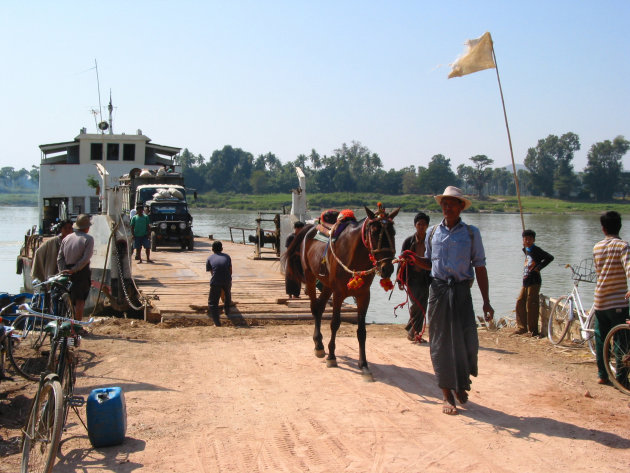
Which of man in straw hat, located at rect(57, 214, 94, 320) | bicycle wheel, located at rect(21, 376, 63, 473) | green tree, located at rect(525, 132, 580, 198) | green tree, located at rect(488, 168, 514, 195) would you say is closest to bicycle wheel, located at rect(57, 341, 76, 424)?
bicycle wheel, located at rect(21, 376, 63, 473)

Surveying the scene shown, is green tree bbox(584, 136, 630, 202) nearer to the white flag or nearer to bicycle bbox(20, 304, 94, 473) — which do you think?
the white flag

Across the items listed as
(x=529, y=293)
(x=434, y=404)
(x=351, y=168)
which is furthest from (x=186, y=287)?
(x=351, y=168)

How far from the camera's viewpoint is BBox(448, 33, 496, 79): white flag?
1021 cm

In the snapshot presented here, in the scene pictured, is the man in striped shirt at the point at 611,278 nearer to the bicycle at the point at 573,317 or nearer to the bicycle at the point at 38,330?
the bicycle at the point at 573,317

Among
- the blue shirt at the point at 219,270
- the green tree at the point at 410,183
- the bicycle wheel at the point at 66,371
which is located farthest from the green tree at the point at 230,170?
the bicycle wheel at the point at 66,371

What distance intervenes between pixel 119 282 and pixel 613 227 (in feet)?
33.5

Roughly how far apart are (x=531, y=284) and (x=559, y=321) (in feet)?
2.18

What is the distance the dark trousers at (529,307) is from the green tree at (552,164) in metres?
89.1

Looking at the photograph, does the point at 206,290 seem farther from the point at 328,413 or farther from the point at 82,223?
the point at 328,413

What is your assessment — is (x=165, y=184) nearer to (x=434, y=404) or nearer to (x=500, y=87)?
(x=500, y=87)

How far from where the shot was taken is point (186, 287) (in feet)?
43.8

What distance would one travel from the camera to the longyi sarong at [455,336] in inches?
231

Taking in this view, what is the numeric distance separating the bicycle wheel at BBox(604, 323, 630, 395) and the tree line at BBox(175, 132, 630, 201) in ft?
255

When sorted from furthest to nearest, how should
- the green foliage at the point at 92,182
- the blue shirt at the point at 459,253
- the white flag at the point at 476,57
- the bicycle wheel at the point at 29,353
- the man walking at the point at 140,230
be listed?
the green foliage at the point at 92,182
the man walking at the point at 140,230
the white flag at the point at 476,57
the bicycle wheel at the point at 29,353
the blue shirt at the point at 459,253
